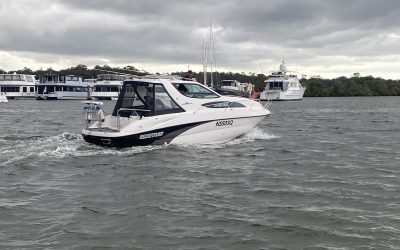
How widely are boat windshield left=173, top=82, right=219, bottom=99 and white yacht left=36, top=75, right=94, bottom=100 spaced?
307 ft

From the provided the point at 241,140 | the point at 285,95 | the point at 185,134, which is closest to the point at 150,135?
the point at 185,134

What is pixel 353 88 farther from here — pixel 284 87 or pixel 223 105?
pixel 223 105

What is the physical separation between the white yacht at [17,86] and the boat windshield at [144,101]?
95.7 m

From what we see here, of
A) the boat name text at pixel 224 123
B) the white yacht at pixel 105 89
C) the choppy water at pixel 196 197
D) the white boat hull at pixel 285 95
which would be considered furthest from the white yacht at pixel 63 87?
the boat name text at pixel 224 123

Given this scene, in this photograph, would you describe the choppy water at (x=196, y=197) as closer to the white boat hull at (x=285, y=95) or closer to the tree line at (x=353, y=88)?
the white boat hull at (x=285, y=95)

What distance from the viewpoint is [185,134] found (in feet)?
55.9

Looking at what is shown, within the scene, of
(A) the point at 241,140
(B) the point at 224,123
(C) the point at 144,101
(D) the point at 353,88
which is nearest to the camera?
(C) the point at 144,101

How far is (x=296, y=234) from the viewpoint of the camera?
8.02 metres

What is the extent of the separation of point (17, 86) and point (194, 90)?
99.0 meters

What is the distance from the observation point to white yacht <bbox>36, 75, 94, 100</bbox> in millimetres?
107963

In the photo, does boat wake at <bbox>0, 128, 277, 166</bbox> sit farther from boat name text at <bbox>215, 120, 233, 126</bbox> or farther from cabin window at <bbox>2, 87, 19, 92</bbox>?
cabin window at <bbox>2, 87, 19, 92</bbox>

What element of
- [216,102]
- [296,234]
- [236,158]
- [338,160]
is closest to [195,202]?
[296,234]

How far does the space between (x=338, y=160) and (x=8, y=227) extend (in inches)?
405

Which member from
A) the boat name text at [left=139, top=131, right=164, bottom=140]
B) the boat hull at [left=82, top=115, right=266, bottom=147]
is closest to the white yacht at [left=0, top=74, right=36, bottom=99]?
the boat hull at [left=82, top=115, right=266, bottom=147]
